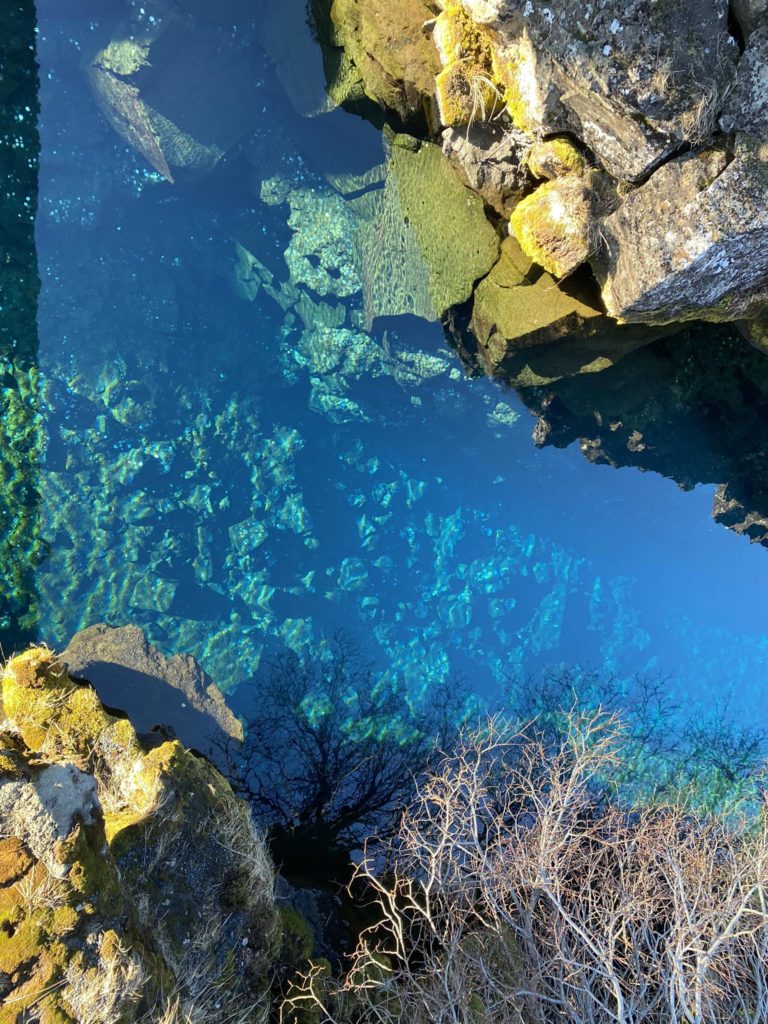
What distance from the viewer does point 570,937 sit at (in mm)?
5777

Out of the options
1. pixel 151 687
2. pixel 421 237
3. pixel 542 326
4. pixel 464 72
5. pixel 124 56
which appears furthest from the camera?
pixel 124 56

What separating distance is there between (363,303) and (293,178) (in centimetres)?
222

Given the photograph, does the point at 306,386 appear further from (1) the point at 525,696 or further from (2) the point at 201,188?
(1) the point at 525,696

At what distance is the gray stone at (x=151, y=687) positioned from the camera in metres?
7.25

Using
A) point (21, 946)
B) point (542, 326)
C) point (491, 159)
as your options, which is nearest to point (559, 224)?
point (542, 326)

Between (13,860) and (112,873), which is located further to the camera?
(112,873)

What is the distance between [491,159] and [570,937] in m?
7.65

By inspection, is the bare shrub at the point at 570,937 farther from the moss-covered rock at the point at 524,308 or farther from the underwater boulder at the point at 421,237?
the underwater boulder at the point at 421,237

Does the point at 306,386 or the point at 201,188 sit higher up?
the point at 201,188

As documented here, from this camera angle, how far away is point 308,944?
5215 millimetres

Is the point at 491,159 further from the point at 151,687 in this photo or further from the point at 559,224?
the point at 151,687

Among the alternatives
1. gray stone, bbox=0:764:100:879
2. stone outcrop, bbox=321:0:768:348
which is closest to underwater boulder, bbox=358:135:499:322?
stone outcrop, bbox=321:0:768:348

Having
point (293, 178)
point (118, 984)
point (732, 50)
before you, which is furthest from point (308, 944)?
point (293, 178)

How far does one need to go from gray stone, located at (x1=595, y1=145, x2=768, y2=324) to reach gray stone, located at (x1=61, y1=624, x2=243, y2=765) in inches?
266
